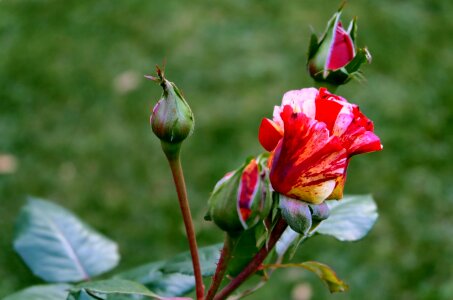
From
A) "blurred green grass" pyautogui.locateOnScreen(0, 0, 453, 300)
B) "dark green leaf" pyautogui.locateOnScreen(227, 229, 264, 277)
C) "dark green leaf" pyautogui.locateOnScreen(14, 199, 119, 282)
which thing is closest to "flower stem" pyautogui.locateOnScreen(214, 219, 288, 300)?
"dark green leaf" pyautogui.locateOnScreen(227, 229, 264, 277)

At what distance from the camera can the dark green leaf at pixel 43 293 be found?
84 centimetres

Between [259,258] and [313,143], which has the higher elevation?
[313,143]

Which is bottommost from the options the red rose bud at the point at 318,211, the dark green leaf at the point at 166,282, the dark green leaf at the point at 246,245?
the dark green leaf at the point at 166,282

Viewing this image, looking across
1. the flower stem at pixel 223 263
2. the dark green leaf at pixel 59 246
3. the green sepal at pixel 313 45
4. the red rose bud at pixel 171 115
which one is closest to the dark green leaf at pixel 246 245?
the flower stem at pixel 223 263

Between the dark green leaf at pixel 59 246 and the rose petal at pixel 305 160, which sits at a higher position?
the rose petal at pixel 305 160

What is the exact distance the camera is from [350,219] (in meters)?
0.94

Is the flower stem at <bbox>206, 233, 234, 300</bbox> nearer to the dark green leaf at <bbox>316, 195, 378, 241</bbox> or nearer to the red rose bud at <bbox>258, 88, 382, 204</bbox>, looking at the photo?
the red rose bud at <bbox>258, 88, 382, 204</bbox>

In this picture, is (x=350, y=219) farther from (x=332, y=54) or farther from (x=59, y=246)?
(x=59, y=246)

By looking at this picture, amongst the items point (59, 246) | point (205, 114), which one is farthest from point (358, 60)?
point (205, 114)

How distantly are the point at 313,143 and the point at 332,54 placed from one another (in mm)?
195

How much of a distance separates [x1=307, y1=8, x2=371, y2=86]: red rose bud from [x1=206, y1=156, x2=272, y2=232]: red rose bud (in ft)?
0.66

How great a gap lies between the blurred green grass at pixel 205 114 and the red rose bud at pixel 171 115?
156cm

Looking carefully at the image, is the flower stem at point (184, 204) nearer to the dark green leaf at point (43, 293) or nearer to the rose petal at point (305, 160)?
the rose petal at point (305, 160)

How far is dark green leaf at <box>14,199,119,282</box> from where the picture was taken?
1016mm
